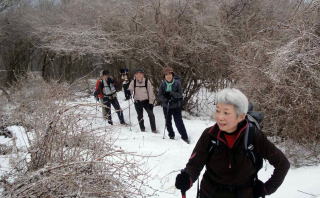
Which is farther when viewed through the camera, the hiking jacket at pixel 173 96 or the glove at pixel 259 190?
the hiking jacket at pixel 173 96

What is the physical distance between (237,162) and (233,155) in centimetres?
6

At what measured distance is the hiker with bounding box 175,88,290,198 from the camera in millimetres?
2408

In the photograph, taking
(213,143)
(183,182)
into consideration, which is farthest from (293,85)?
(183,182)

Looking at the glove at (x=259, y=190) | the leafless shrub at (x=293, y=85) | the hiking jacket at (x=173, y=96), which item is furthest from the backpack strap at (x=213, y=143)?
the hiking jacket at (x=173, y=96)

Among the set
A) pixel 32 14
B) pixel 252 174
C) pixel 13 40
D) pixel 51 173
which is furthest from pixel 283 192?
pixel 13 40

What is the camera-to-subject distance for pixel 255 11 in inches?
463

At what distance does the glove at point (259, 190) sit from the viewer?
2511mm

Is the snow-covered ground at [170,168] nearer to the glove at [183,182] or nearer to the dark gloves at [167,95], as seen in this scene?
the glove at [183,182]

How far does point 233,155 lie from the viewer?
2441mm

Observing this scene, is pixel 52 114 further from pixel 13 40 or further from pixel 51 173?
pixel 13 40

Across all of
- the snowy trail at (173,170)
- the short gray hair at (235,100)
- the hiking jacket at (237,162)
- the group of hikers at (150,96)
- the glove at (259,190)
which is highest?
the short gray hair at (235,100)

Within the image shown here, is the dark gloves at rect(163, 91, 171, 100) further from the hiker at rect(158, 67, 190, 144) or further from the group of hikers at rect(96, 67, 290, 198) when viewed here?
the group of hikers at rect(96, 67, 290, 198)

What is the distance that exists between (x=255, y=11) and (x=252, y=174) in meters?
10.2

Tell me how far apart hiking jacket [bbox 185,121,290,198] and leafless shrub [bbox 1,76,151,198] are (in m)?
0.93
